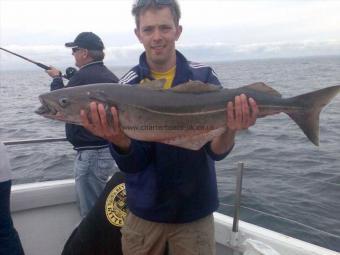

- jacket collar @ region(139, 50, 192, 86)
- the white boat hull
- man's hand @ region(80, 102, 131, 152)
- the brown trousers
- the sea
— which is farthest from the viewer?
the sea

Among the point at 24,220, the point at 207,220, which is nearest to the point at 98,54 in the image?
the point at 24,220

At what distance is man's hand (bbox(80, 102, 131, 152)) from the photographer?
3.74 metres

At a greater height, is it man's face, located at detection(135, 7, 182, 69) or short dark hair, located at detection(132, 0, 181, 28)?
short dark hair, located at detection(132, 0, 181, 28)

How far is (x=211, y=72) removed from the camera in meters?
4.21

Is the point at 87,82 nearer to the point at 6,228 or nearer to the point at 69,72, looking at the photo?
the point at 69,72

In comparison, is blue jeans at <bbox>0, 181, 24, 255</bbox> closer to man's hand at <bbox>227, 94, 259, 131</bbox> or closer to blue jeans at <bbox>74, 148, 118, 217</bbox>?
blue jeans at <bbox>74, 148, 118, 217</bbox>

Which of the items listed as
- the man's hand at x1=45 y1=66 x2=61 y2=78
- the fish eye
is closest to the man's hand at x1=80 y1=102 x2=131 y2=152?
the fish eye

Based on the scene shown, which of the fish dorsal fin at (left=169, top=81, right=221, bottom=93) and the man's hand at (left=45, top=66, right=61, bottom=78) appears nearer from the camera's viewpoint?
the fish dorsal fin at (left=169, top=81, right=221, bottom=93)

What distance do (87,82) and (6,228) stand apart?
8.63 ft

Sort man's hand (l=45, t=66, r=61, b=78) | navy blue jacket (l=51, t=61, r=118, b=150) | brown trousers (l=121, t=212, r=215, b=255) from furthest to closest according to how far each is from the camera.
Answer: man's hand (l=45, t=66, r=61, b=78), navy blue jacket (l=51, t=61, r=118, b=150), brown trousers (l=121, t=212, r=215, b=255)

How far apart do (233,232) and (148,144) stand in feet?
5.91

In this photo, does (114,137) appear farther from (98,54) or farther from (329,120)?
(329,120)

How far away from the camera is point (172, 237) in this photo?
4.01 metres

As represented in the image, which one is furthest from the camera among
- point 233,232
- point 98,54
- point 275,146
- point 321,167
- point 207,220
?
point 275,146
